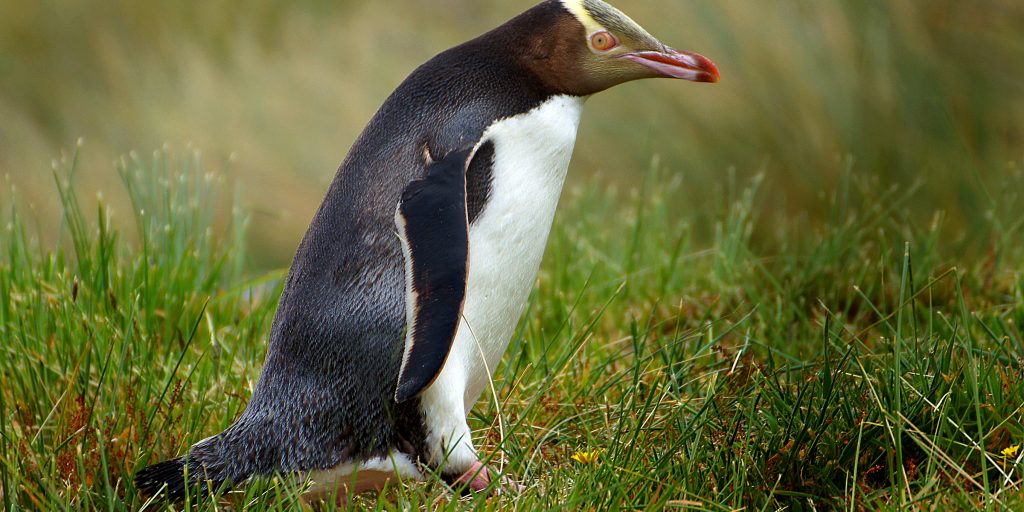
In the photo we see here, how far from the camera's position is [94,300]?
2969 mm

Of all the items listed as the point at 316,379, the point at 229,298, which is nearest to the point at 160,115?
the point at 229,298

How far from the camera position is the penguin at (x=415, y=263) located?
7.78ft

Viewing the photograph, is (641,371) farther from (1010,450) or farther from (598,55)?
(1010,450)

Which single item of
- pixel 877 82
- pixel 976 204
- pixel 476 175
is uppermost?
pixel 476 175

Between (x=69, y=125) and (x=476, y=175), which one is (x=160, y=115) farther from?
(x=476, y=175)

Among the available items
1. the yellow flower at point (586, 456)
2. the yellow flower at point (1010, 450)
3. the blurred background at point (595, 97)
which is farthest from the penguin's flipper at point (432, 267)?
the blurred background at point (595, 97)

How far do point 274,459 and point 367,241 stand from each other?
45 centimetres

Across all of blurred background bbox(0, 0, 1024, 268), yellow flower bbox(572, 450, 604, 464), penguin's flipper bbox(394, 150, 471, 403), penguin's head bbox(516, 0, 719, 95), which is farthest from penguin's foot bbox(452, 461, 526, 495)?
blurred background bbox(0, 0, 1024, 268)

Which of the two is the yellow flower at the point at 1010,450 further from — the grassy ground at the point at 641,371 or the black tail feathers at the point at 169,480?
the black tail feathers at the point at 169,480

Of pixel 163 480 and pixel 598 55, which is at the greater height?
pixel 598 55

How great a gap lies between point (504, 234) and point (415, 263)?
0.77 feet

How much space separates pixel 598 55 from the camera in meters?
2.55

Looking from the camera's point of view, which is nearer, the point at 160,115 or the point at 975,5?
the point at 975,5

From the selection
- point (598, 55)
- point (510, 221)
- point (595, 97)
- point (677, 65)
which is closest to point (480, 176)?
point (510, 221)
